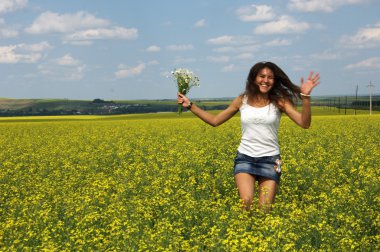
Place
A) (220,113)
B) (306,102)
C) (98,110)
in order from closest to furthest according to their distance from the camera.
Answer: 1. (306,102)
2. (220,113)
3. (98,110)

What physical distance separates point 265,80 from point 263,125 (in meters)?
0.57

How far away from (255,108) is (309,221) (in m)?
1.59

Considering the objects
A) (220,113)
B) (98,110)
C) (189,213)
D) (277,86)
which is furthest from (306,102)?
(98,110)

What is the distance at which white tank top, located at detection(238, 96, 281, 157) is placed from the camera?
6.14m

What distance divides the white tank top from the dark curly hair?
0.18 meters

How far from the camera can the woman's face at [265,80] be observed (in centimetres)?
620

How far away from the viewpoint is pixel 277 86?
6.34 metres

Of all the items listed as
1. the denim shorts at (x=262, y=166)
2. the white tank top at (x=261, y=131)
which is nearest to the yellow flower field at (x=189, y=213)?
the denim shorts at (x=262, y=166)

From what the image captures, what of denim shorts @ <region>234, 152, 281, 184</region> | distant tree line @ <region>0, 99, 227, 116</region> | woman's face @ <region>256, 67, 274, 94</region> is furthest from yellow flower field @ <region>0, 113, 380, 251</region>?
distant tree line @ <region>0, 99, 227, 116</region>

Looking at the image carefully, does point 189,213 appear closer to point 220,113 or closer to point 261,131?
point 220,113

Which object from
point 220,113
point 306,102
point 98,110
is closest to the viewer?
point 306,102

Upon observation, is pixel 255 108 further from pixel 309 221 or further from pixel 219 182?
pixel 219 182

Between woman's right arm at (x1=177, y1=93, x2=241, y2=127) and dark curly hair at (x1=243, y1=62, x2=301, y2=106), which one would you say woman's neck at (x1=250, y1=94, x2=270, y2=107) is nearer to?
dark curly hair at (x1=243, y1=62, x2=301, y2=106)

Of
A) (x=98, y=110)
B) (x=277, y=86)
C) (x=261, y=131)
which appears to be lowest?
A: (x=98, y=110)
